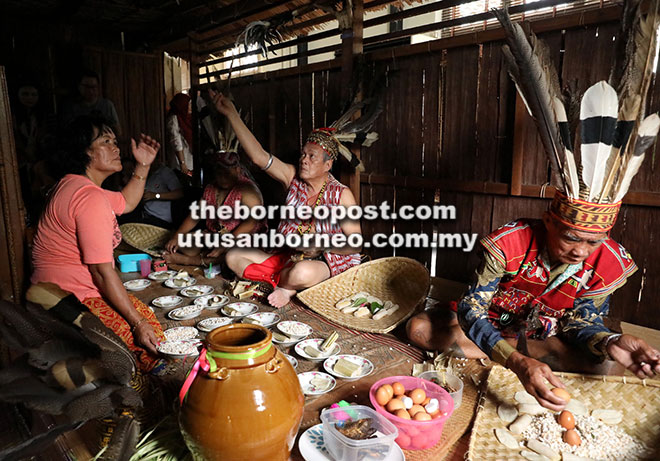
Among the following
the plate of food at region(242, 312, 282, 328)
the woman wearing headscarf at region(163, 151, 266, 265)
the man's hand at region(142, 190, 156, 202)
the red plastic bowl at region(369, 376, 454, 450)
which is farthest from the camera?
the man's hand at region(142, 190, 156, 202)

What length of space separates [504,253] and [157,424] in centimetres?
169

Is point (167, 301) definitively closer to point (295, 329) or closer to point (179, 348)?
point (179, 348)

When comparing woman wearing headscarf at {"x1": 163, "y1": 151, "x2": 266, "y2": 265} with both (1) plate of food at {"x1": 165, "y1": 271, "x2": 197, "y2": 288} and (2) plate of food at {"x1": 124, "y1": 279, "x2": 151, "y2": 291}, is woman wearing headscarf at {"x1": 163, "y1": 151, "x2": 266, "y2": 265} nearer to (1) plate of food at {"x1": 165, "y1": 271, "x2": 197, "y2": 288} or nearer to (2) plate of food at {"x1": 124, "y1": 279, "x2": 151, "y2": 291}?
(1) plate of food at {"x1": 165, "y1": 271, "x2": 197, "y2": 288}

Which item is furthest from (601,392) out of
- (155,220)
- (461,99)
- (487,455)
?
(155,220)

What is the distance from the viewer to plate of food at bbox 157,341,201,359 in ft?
7.27

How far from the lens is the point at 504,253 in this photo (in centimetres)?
212

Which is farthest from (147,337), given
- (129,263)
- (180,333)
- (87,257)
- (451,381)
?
(129,263)

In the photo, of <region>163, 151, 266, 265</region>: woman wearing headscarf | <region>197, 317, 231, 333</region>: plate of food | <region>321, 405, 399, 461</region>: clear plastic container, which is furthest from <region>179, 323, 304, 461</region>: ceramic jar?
<region>163, 151, 266, 265</region>: woman wearing headscarf

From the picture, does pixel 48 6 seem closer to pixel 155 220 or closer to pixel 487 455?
pixel 155 220

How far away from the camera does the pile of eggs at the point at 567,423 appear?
153 cm

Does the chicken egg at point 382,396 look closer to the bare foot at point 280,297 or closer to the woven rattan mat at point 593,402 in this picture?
the woven rattan mat at point 593,402

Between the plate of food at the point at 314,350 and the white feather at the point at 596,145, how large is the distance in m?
1.42

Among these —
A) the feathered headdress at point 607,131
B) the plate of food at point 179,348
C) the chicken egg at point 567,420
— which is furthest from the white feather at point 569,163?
the plate of food at point 179,348

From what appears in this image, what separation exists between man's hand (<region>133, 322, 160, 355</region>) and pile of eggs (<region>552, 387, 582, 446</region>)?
5.84 feet
